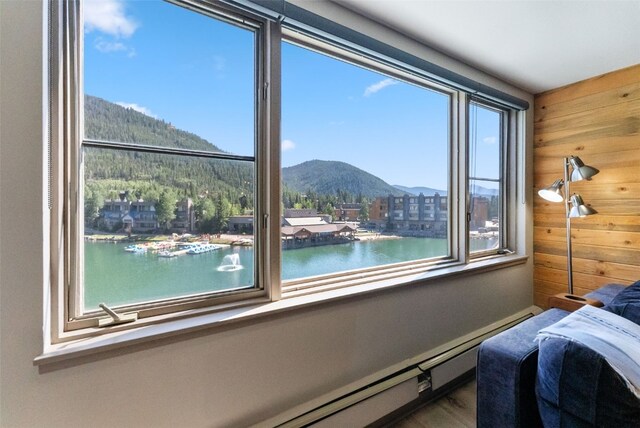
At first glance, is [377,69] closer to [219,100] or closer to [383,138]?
[383,138]

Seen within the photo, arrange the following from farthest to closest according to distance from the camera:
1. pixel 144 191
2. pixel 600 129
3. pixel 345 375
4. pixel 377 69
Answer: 1. pixel 600 129
2. pixel 377 69
3. pixel 345 375
4. pixel 144 191

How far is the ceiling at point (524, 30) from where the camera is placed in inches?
56.2

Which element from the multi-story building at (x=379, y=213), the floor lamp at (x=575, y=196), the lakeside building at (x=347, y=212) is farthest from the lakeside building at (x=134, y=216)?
the floor lamp at (x=575, y=196)

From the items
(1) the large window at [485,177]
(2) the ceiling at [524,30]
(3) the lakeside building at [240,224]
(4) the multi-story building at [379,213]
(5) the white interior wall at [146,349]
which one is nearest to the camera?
(5) the white interior wall at [146,349]

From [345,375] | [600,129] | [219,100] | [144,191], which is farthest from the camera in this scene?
[600,129]

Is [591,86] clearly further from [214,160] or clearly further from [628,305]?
[214,160]

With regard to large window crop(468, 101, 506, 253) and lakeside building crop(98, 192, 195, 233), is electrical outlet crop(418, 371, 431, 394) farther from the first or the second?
lakeside building crop(98, 192, 195, 233)

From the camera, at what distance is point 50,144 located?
93 cm

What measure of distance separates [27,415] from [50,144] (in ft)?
2.73

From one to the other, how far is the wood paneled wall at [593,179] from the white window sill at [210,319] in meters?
1.35

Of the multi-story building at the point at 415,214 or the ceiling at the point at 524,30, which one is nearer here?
the ceiling at the point at 524,30

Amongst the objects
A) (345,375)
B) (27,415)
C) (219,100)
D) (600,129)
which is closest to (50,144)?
(219,100)

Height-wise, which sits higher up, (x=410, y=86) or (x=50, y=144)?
(x=410, y=86)

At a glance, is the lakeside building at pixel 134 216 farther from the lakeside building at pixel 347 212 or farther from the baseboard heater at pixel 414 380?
the baseboard heater at pixel 414 380
